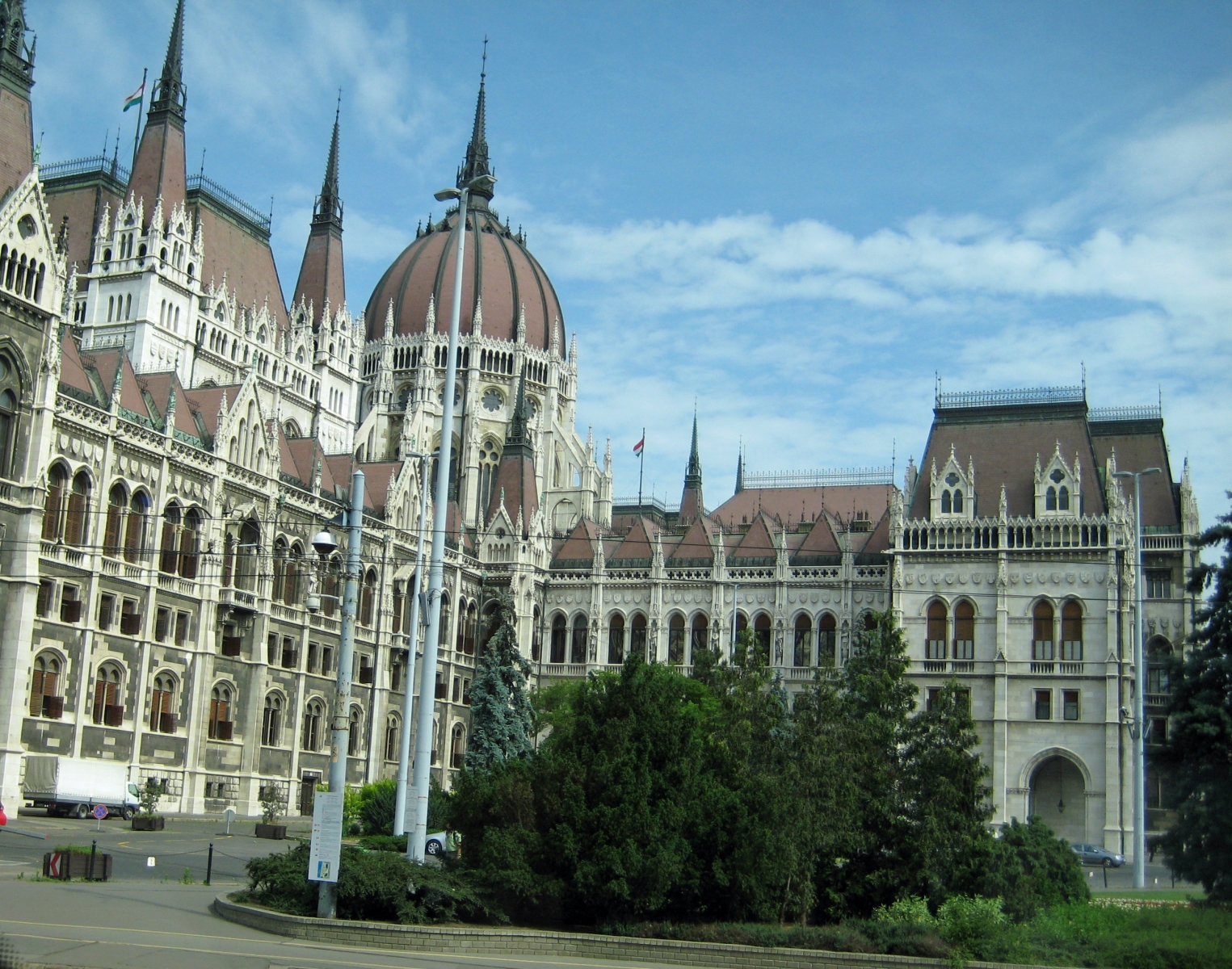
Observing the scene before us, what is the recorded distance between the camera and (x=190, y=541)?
5897 cm

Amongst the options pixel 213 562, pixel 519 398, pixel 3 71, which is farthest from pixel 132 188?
pixel 519 398

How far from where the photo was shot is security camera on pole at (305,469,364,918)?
2467 centimetres

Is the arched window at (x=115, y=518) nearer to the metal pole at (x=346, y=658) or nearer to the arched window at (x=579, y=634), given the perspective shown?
the metal pole at (x=346, y=658)

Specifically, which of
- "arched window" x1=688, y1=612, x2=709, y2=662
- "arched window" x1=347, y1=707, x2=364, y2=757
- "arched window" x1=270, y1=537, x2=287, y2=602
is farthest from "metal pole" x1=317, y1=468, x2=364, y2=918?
"arched window" x1=688, y1=612, x2=709, y2=662

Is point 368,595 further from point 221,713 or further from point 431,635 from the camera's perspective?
point 431,635

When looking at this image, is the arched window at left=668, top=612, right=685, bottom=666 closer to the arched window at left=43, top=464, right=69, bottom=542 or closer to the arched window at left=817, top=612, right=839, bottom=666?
the arched window at left=817, top=612, right=839, bottom=666

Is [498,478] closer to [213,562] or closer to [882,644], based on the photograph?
[213,562]

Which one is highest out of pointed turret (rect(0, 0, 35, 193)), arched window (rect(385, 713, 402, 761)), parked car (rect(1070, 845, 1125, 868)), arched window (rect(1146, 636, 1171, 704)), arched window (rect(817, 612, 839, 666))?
pointed turret (rect(0, 0, 35, 193))

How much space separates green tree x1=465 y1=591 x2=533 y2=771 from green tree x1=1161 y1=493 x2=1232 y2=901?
116ft

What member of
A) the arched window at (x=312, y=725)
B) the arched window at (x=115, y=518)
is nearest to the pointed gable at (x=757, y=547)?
the arched window at (x=312, y=725)

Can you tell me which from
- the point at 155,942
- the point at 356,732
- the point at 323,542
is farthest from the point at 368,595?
the point at 155,942

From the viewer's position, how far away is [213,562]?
195ft

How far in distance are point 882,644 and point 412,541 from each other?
130 feet

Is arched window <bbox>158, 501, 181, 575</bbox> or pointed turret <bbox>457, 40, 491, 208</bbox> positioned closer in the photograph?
arched window <bbox>158, 501, 181, 575</bbox>
